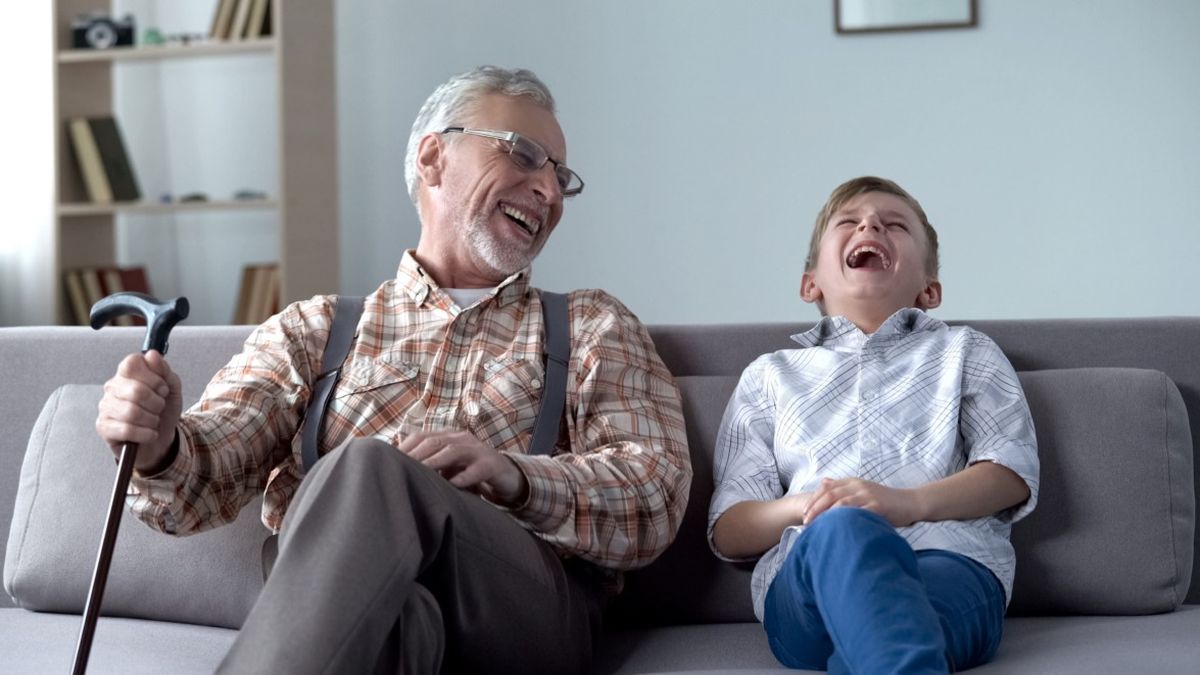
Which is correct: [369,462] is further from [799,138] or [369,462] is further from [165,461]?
[799,138]

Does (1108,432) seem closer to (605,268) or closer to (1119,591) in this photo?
(1119,591)

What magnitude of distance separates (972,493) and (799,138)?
2455 millimetres

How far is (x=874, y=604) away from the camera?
133 centimetres

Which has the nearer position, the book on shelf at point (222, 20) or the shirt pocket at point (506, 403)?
the shirt pocket at point (506, 403)

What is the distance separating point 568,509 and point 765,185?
2548 mm

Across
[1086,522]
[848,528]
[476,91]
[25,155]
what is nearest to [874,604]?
[848,528]

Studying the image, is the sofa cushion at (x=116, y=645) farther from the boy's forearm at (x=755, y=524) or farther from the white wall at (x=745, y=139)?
the white wall at (x=745, y=139)

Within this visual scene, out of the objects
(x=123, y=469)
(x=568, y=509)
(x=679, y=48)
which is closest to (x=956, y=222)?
(x=679, y=48)

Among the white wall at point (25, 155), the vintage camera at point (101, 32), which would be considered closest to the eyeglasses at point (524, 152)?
the vintage camera at point (101, 32)

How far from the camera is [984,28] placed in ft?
12.8

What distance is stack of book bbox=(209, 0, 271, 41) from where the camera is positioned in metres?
3.97

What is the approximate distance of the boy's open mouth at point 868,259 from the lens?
195 centimetres

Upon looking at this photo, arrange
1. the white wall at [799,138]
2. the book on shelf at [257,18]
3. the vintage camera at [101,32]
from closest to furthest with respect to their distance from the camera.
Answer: the white wall at [799,138], the book on shelf at [257,18], the vintage camera at [101,32]

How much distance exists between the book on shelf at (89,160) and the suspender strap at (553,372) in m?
2.64
